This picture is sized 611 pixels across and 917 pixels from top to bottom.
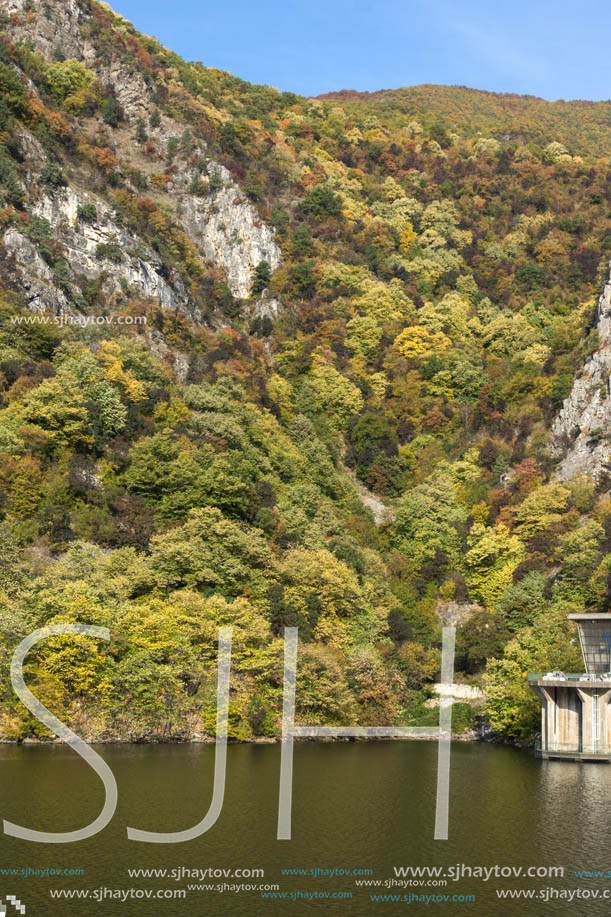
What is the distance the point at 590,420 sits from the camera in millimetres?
94625

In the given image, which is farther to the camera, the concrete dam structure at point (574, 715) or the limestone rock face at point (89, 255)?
the limestone rock face at point (89, 255)

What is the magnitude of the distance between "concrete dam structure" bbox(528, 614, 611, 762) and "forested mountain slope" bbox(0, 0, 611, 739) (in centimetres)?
656

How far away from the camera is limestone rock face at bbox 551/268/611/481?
91.2 m

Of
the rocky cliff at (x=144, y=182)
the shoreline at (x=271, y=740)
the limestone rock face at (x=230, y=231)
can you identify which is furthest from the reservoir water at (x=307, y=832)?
the limestone rock face at (x=230, y=231)

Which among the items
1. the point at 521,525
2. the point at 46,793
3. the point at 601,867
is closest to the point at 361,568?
the point at 521,525

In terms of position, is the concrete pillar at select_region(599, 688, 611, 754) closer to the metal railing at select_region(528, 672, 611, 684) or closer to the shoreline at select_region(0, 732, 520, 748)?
the metal railing at select_region(528, 672, 611, 684)

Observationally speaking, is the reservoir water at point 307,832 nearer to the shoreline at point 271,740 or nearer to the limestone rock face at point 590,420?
the shoreline at point 271,740

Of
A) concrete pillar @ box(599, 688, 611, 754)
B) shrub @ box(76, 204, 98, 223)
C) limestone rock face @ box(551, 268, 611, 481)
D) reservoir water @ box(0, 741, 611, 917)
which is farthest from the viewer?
shrub @ box(76, 204, 98, 223)

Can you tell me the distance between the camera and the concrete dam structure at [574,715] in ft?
171

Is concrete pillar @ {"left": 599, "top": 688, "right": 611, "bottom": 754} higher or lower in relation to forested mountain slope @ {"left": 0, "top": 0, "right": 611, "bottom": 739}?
lower

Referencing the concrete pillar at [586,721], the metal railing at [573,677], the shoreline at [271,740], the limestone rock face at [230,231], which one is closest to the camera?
the concrete pillar at [586,721]

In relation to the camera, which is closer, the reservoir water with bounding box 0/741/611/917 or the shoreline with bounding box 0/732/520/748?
the reservoir water with bounding box 0/741/611/917

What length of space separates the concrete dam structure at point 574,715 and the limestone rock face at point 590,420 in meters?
39.2

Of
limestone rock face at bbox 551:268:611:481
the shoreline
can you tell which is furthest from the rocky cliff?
the shoreline
